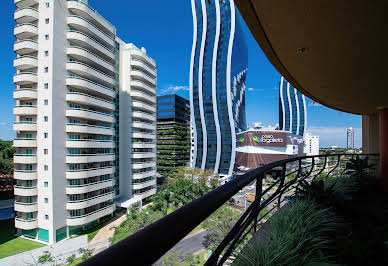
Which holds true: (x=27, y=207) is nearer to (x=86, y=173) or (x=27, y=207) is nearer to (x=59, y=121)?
(x=86, y=173)

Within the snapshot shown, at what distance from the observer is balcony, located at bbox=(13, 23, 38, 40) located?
10.9 metres

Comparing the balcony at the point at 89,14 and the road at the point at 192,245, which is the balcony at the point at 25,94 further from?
the road at the point at 192,245

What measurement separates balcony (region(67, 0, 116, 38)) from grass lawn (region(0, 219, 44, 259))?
1504cm

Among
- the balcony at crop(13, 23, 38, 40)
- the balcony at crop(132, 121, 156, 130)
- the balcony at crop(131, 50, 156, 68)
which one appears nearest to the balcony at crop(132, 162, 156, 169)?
the balcony at crop(132, 121, 156, 130)

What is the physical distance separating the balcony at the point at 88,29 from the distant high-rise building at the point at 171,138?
19.4m

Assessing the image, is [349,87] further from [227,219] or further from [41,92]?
[41,92]

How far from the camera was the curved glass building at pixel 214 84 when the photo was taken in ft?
93.8

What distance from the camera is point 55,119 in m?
10.9

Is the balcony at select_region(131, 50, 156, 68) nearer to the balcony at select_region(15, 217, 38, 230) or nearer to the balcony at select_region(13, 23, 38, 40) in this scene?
the balcony at select_region(13, 23, 38, 40)

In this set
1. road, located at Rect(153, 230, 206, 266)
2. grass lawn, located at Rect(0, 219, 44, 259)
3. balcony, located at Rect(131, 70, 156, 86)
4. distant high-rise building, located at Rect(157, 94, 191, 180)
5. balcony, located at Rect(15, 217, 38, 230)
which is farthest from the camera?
distant high-rise building, located at Rect(157, 94, 191, 180)

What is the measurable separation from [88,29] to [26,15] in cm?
328

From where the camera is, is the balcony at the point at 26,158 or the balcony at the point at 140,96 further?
the balcony at the point at 140,96

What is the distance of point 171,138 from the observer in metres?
32.1

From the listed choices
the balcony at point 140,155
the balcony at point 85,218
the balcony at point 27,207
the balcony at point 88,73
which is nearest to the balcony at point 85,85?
the balcony at point 88,73
